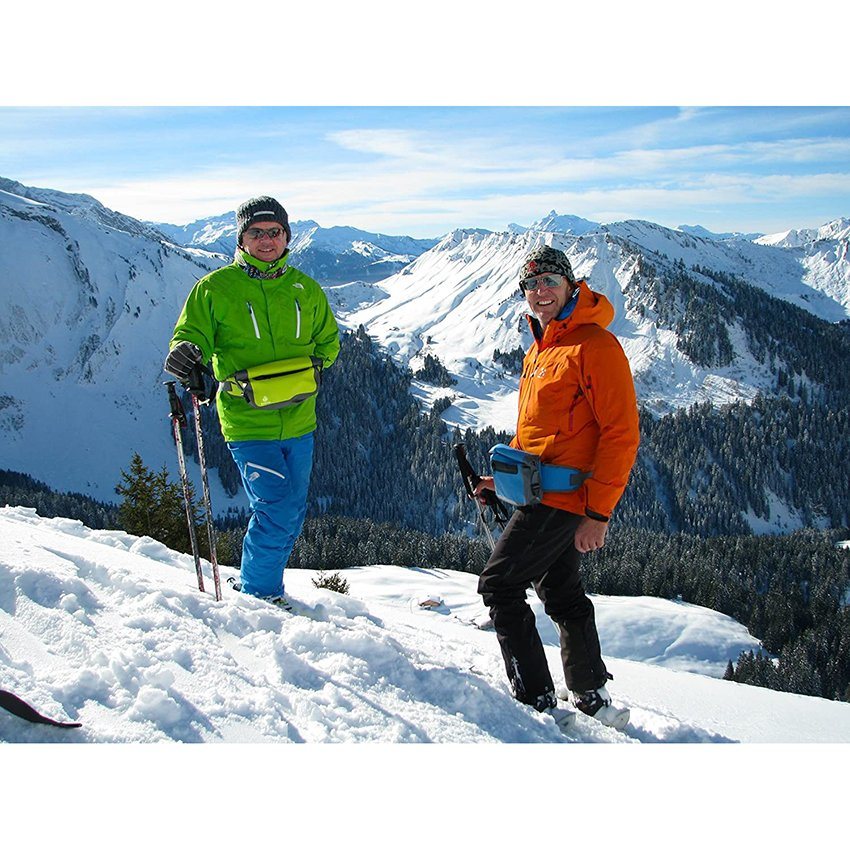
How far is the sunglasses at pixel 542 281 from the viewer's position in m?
4.72

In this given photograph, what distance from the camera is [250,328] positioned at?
579 cm

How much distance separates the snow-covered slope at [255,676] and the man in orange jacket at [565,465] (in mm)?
332

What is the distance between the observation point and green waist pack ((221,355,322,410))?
564 cm

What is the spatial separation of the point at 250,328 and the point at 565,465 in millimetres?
3082

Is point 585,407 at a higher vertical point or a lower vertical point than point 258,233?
lower

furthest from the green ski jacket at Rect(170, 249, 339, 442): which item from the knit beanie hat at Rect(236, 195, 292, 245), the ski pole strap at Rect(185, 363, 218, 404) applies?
the knit beanie hat at Rect(236, 195, 292, 245)

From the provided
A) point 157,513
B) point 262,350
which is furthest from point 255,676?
point 157,513

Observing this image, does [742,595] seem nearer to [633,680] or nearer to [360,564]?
[360,564]

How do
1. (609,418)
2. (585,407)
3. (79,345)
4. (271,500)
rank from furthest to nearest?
(79,345)
(271,500)
(585,407)
(609,418)

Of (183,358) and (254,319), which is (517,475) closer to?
(254,319)

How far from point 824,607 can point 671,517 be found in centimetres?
6993

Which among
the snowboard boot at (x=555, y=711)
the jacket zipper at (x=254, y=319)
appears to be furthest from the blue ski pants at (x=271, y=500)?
the snowboard boot at (x=555, y=711)

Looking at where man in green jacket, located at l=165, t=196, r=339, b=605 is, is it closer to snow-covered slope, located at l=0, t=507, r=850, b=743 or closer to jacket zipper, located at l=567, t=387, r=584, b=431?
snow-covered slope, located at l=0, t=507, r=850, b=743

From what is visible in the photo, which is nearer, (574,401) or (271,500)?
(574,401)
